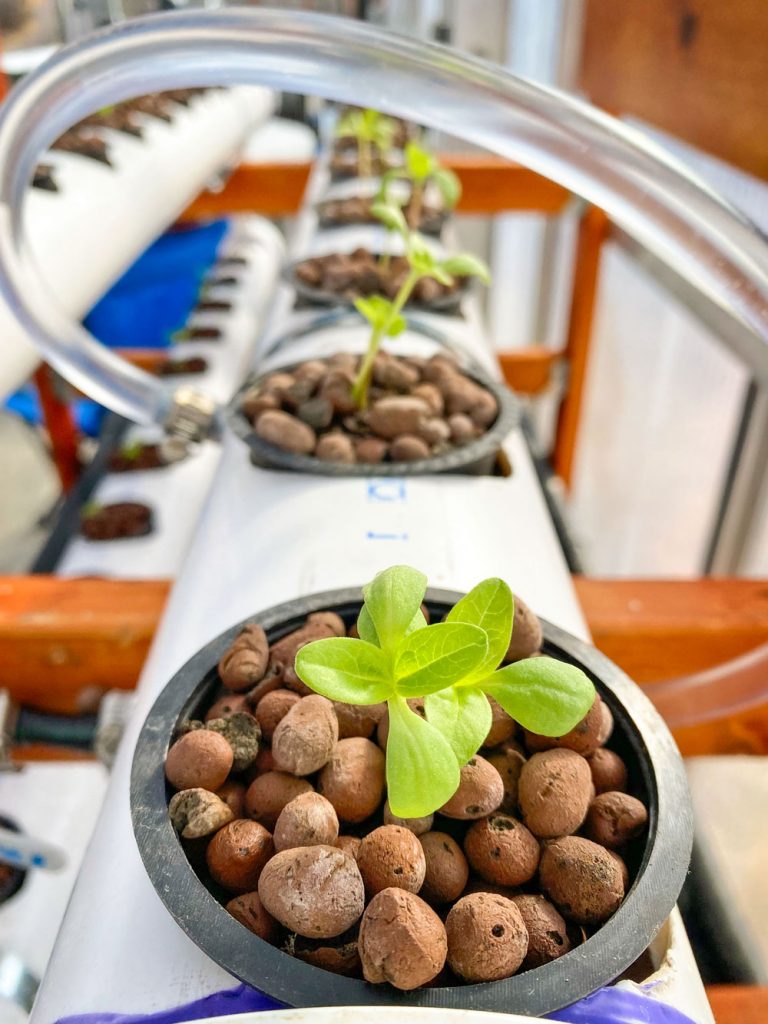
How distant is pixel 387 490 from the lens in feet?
1.93

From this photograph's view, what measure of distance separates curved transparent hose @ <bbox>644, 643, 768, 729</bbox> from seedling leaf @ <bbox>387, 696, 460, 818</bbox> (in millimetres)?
317

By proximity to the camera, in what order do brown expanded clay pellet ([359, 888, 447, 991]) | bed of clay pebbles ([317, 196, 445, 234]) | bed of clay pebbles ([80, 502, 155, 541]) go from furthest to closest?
bed of clay pebbles ([80, 502, 155, 541]), bed of clay pebbles ([317, 196, 445, 234]), brown expanded clay pellet ([359, 888, 447, 991])

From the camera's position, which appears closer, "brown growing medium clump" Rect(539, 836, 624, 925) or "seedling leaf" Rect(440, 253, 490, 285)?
"brown growing medium clump" Rect(539, 836, 624, 925)

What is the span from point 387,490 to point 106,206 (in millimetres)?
574

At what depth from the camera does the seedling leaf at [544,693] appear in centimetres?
31

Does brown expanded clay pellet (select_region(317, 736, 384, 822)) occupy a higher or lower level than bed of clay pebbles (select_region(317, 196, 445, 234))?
higher

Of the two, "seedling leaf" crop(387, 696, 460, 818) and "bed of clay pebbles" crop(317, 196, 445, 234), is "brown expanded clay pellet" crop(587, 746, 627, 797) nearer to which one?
"seedling leaf" crop(387, 696, 460, 818)

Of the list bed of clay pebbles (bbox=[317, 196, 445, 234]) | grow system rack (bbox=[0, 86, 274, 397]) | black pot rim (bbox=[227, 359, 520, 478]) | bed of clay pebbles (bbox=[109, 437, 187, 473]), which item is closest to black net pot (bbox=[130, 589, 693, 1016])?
black pot rim (bbox=[227, 359, 520, 478])

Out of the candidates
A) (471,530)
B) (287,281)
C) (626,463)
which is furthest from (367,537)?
(626,463)

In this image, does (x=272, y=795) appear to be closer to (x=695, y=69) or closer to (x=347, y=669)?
(x=347, y=669)

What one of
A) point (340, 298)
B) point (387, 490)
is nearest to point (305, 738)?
point (387, 490)

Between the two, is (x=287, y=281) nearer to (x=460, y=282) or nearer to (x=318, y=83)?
(x=460, y=282)

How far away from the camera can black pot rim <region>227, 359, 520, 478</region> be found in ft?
1.99

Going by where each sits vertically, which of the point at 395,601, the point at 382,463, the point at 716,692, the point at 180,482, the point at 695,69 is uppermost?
the point at 695,69
